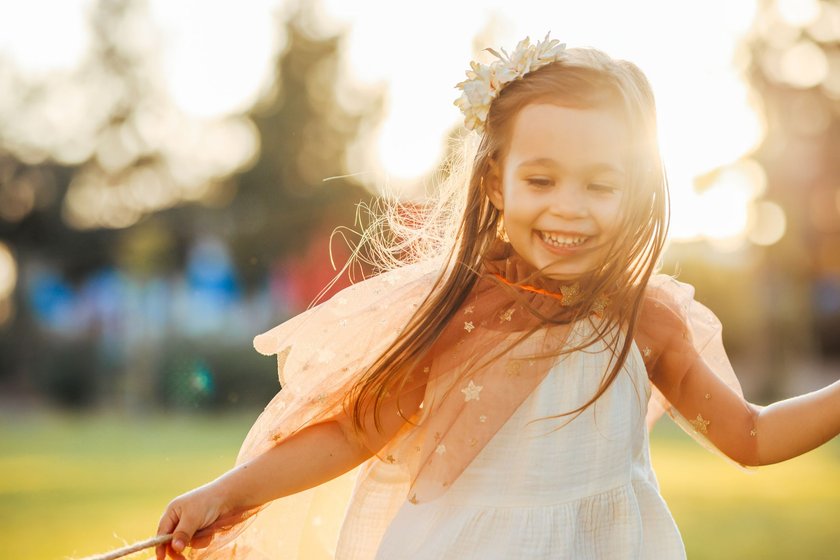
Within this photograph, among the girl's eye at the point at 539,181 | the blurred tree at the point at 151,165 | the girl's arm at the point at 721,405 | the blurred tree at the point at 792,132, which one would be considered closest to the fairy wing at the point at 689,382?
the girl's arm at the point at 721,405

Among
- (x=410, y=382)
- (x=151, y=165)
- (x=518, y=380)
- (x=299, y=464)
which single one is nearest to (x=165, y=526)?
(x=299, y=464)

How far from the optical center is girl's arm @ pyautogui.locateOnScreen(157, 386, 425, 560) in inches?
91.3

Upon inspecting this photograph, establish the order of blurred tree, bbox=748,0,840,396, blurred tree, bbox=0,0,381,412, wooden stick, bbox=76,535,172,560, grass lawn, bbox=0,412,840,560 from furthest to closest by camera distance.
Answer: blurred tree, bbox=0,0,381,412 < blurred tree, bbox=748,0,840,396 < grass lawn, bbox=0,412,840,560 < wooden stick, bbox=76,535,172,560

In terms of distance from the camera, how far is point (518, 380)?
7.54 feet

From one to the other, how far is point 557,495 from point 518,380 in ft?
0.80

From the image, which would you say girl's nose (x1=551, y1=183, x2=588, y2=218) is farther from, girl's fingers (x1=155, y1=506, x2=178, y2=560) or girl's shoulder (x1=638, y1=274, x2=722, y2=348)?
girl's fingers (x1=155, y1=506, x2=178, y2=560)

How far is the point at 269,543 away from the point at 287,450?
1.00 feet

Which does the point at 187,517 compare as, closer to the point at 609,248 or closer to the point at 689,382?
the point at 609,248

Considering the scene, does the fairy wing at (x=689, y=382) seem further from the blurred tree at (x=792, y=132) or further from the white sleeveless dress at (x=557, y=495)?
the blurred tree at (x=792, y=132)

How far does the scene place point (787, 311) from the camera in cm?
2630

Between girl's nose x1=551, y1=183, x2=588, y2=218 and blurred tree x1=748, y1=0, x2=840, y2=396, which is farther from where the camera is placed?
blurred tree x1=748, y1=0, x2=840, y2=396

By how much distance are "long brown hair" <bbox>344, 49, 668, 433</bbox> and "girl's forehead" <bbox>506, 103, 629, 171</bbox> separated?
24 millimetres

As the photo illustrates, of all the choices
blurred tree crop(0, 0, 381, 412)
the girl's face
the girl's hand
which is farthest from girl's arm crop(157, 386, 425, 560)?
blurred tree crop(0, 0, 381, 412)

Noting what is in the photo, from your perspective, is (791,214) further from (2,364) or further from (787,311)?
(2,364)
